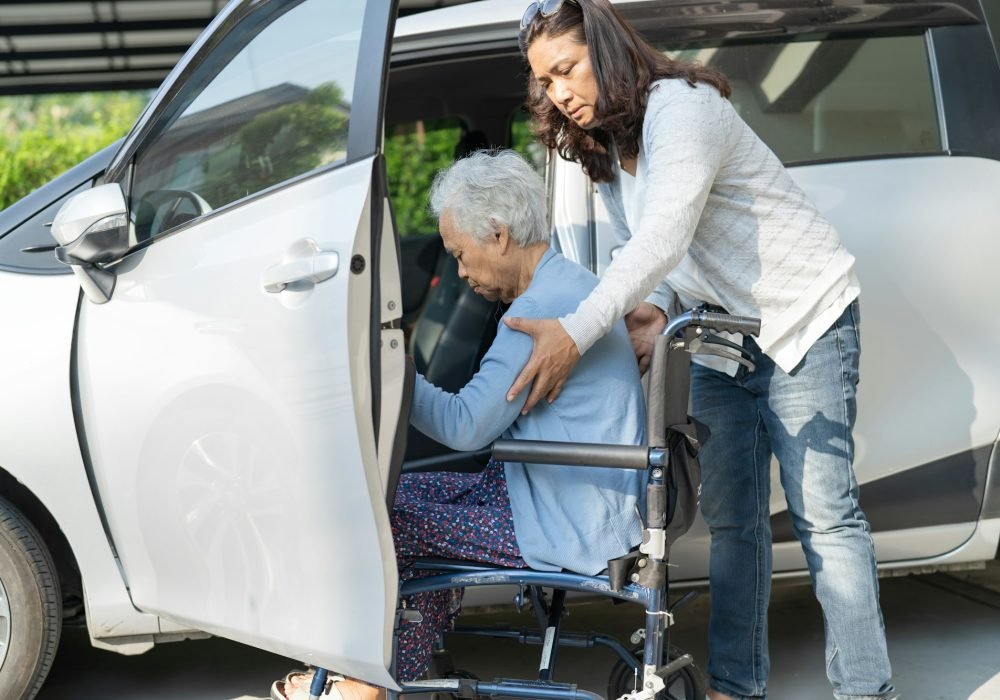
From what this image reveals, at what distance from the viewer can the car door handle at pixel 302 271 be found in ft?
6.14

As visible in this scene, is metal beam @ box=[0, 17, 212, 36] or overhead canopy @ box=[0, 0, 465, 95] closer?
overhead canopy @ box=[0, 0, 465, 95]

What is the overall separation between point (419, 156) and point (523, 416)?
3.84 metres

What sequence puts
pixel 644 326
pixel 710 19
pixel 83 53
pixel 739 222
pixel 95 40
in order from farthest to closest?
1. pixel 83 53
2. pixel 95 40
3. pixel 710 19
4. pixel 644 326
5. pixel 739 222

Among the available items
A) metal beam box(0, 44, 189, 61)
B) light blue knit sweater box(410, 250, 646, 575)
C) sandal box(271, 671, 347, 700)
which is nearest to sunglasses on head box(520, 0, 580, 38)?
light blue knit sweater box(410, 250, 646, 575)

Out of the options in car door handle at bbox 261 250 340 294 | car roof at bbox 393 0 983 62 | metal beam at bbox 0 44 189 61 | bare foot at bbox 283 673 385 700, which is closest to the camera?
car door handle at bbox 261 250 340 294

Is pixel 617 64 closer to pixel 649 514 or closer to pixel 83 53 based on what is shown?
pixel 649 514

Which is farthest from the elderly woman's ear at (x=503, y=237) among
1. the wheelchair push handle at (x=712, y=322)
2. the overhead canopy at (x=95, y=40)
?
the overhead canopy at (x=95, y=40)

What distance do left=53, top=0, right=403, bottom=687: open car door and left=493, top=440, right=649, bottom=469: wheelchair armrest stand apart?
0.23 meters

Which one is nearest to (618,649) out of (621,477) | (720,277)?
(621,477)

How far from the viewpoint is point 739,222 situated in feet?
7.22

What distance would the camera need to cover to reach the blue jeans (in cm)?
223

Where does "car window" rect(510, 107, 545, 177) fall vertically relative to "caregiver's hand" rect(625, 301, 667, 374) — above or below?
above

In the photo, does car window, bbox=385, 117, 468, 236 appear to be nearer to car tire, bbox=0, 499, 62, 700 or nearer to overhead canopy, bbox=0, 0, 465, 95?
car tire, bbox=0, 499, 62, 700

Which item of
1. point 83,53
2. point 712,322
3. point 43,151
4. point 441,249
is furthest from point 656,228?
point 83,53
